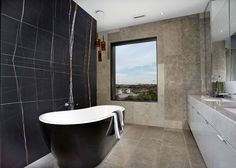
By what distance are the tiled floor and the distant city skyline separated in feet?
4.52

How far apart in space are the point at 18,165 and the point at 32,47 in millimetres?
1542

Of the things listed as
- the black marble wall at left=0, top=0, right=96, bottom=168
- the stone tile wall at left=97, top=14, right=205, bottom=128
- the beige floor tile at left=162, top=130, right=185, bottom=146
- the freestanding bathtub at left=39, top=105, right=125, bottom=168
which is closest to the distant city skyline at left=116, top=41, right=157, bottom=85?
the stone tile wall at left=97, top=14, right=205, bottom=128

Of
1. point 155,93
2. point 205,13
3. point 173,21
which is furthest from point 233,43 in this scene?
point 155,93

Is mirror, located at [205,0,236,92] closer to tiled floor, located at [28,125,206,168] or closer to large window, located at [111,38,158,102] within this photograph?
large window, located at [111,38,158,102]

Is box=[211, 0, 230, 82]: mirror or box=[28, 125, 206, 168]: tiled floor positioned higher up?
box=[211, 0, 230, 82]: mirror

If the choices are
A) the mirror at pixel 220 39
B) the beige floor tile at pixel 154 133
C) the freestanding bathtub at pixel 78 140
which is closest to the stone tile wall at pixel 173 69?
the beige floor tile at pixel 154 133

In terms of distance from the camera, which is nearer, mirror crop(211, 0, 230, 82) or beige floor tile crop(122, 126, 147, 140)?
mirror crop(211, 0, 230, 82)

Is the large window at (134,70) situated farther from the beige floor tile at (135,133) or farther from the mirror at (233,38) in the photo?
the mirror at (233,38)

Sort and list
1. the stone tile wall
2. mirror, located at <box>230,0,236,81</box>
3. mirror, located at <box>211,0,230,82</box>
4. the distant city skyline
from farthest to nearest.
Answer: the distant city skyline, the stone tile wall, mirror, located at <box>211,0,230,82</box>, mirror, located at <box>230,0,236,81</box>

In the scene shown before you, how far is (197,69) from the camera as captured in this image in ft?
10.3

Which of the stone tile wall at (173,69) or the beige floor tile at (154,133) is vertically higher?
the stone tile wall at (173,69)

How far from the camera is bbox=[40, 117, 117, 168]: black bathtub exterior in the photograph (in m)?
1.54

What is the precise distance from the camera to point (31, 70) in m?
1.92

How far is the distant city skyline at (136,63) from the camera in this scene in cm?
366
